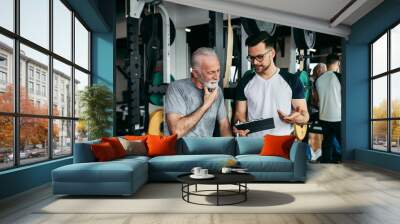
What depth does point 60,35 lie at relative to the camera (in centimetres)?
685

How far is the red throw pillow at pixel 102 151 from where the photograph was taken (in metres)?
5.74

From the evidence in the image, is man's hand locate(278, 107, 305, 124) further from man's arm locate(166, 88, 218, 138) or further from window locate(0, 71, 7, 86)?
window locate(0, 71, 7, 86)

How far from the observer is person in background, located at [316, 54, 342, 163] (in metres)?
9.18

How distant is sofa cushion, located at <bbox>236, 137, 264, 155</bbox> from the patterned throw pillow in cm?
174

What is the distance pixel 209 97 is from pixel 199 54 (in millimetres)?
998

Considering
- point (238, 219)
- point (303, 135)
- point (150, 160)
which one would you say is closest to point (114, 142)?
point (150, 160)

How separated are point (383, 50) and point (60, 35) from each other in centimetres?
679

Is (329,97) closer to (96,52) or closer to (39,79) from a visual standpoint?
(96,52)

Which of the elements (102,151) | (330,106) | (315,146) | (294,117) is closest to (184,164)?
(102,151)

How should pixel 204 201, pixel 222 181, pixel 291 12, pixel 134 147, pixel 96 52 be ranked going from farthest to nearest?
1. pixel 96 52
2. pixel 291 12
3. pixel 134 147
4. pixel 204 201
5. pixel 222 181

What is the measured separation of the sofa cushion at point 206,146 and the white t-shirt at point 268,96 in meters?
1.57

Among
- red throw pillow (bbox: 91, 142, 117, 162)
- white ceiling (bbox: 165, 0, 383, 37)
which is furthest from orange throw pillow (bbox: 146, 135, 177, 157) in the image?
white ceiling (bbox: 165, 0, 383, 37)

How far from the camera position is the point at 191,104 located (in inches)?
332

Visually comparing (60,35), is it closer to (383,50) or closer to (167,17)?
(167,17)
